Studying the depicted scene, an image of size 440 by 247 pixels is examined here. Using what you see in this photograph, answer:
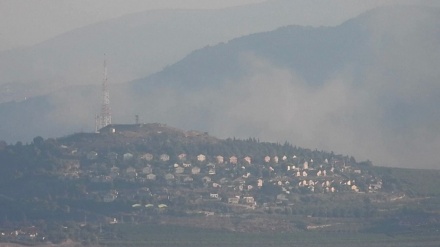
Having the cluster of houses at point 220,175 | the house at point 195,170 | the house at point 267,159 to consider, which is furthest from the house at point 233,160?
the house at point 195,170

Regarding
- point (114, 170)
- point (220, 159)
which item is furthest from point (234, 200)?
point (220, 159)

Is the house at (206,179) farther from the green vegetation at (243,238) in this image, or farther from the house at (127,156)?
the green vegetation at (243,238)

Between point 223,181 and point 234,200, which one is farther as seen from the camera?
point 223,181

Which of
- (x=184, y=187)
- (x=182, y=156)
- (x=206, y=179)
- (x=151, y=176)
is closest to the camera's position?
(x=184, y=187)

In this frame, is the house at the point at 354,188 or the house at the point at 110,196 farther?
the house at the point at 354,188

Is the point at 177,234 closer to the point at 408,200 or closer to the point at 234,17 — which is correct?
the point at 408,200

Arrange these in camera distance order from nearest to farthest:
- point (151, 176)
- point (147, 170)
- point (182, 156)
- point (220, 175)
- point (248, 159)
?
point (151, 176)
point (147, 170)
point (220, 175)
point (182, 156)
point (248, 159)

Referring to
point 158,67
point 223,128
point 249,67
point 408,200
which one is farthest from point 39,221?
point 158,67

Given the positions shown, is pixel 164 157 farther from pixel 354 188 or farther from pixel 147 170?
pixel 354 188

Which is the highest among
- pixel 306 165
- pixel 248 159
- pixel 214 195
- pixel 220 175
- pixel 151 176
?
pixel 248 159

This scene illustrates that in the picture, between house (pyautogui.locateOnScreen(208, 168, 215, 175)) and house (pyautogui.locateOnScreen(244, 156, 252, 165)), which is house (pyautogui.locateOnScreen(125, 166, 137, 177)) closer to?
house (pyautogui.locateOnScreen(208, 168, 215, 175))
